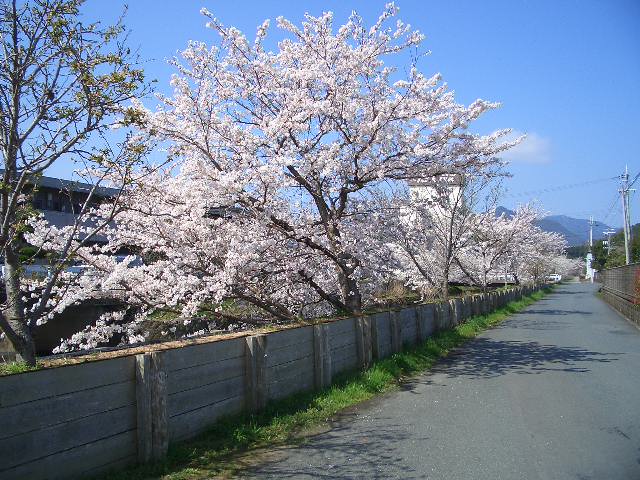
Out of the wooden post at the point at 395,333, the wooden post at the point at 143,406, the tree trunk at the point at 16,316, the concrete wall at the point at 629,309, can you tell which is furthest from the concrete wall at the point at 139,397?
the concrete wall at the point at 629,309

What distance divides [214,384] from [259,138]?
5648 mm

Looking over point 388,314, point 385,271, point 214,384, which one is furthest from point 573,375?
point 214,384

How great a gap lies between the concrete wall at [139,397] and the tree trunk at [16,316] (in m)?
1.30

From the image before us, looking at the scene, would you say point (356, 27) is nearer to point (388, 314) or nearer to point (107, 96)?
point (388, 314)

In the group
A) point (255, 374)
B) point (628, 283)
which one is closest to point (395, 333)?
point (255, 374)

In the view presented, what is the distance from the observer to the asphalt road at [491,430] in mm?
5551

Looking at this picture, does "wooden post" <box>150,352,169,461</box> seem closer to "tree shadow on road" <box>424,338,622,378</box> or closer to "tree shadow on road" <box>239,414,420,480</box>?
"tree shadow on road" <box>239,414,420,480</box>

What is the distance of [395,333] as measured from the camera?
12922 millimetres

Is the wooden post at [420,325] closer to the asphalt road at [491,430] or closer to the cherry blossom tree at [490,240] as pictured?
the asphalt road at [491,430]

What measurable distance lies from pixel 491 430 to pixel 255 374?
3.10m

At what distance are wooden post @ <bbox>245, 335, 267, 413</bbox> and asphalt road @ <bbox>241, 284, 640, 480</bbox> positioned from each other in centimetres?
106

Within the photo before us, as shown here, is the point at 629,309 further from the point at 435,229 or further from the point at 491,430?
Answer: the point at 491,430

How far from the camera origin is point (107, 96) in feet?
20.6

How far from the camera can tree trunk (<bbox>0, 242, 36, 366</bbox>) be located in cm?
605
